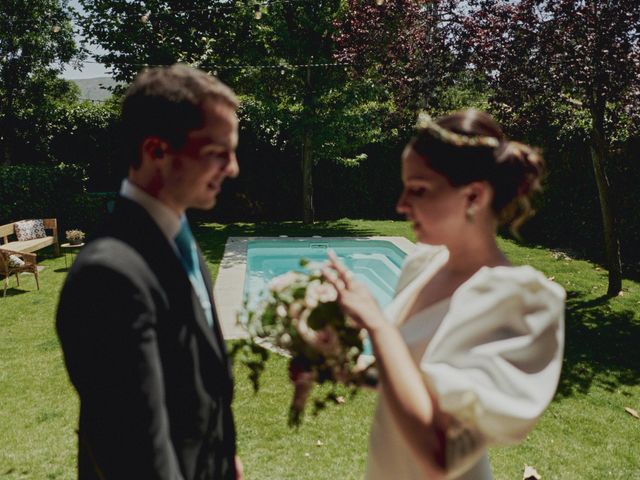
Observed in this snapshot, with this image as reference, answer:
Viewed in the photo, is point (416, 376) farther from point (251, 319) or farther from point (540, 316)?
point (251, 319)

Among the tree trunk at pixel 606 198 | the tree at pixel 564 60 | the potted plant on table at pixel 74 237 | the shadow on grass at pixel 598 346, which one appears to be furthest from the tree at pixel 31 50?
the shadow on grass at pixel 598 346

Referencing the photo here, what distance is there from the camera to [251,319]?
2.12m

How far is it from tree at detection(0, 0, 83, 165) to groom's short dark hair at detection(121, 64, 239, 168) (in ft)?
73.2

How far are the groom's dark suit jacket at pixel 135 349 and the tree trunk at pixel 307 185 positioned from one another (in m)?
15.7

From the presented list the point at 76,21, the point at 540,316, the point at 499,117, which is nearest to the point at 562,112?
the point at 499,117

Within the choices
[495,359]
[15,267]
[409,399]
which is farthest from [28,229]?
[495,359]

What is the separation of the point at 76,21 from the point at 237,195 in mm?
8118

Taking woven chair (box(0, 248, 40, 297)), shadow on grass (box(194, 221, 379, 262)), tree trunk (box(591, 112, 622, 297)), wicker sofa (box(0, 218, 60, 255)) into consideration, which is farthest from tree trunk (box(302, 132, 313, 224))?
tree trunk (box(591, 112, 622, 297))

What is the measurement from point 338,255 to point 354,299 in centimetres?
1223

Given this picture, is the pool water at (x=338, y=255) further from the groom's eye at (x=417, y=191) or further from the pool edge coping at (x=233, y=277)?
the groom's eye at (x=417, y=191)

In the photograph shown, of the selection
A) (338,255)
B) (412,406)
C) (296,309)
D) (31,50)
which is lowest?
(338,255)

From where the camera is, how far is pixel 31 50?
22.8 m

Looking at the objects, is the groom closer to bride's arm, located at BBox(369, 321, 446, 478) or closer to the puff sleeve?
bride's arm, located at BBox(369, 321, 446, 478)

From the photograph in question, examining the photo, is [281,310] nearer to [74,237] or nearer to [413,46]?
[413,46]
